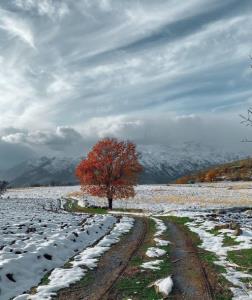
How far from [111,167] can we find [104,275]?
50246 millimetres

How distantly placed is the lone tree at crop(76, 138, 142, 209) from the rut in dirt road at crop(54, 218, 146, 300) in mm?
41115

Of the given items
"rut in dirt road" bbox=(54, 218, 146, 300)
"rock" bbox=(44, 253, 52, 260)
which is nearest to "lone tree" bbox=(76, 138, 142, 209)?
"rut in dirt road" bbox=(54, 218, 146, 300)

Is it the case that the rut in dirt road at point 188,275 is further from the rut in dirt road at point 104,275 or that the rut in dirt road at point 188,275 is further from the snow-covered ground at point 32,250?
the snow-covered ground at point 32,250

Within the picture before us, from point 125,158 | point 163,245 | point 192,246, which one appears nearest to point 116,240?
point 163,245

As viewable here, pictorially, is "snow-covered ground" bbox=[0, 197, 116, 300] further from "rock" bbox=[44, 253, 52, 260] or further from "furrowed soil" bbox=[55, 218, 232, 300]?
"furrowed soil" bbox=[55, 218, 232, 300]

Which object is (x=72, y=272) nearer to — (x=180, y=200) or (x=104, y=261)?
(x=104, y=261)

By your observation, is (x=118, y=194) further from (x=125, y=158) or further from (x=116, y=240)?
(x=116, y=240)

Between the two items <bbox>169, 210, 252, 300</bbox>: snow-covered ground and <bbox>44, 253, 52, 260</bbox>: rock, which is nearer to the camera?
<bbox>169, 210, 252, 300</bbox>: snow-covered ground

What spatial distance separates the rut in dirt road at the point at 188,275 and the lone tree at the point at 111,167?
138 feet

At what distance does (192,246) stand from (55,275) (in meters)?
9.85

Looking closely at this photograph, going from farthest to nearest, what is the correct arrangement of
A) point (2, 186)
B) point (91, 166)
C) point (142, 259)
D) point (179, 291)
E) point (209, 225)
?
point (2, 186), point (91, 166), point (209, 225), point (142, 259), point (179, 291)

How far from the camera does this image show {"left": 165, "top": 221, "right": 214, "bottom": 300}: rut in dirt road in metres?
12.1

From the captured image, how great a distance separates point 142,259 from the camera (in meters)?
17.8

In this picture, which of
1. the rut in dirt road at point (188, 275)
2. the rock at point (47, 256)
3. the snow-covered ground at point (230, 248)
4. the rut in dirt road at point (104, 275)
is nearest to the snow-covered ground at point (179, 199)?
the snow-covered ground at point (230, 248)
